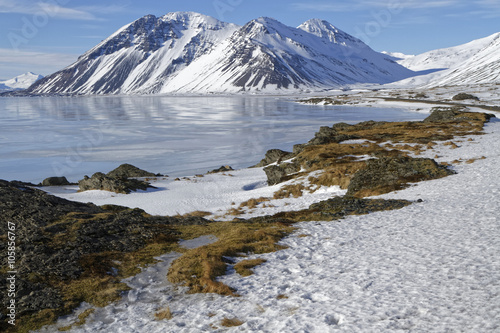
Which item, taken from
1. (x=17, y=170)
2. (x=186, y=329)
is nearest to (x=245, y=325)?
(x=186, y=329)

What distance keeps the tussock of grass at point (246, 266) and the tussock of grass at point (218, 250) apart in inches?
20.7

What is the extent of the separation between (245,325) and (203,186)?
30.5m

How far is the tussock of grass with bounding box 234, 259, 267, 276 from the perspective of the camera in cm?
1344

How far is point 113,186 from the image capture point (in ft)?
132

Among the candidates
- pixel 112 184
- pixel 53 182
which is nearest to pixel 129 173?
pixel 112 184

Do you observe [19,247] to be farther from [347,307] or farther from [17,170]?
[17,170]

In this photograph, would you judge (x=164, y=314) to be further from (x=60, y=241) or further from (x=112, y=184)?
(x=112, y=184)

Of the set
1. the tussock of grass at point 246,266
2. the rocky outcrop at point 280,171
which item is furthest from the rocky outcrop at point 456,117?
the tussock of grass at point 246,266

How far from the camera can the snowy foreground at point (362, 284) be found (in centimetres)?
1002

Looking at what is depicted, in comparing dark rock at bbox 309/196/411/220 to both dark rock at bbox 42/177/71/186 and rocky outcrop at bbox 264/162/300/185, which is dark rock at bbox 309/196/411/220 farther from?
dark rock at bbox 42/177/71/186

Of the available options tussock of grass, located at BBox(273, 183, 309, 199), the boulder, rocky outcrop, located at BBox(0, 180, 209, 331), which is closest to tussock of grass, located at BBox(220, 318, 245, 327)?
rocky outcrop, located at BBox(0, 180, 209, 331)

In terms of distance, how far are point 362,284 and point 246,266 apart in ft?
14.0

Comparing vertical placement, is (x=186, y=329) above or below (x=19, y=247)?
below

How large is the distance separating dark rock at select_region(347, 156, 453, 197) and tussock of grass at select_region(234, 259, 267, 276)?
14377 mm
